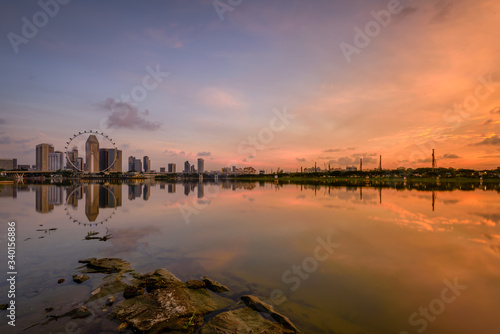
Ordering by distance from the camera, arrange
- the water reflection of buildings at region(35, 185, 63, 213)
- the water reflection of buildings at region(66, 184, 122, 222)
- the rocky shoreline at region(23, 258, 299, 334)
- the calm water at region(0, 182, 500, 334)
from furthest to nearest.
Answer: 1. the water reflection of buildings at region(35, 185, 63, 213)
2. the water reflection of buildings at region(66, 184, 122, 222)
3. the calm water at region(0, 182, 500, 334)
4. the rocky shoreline at region(23, 258, 299, 334)

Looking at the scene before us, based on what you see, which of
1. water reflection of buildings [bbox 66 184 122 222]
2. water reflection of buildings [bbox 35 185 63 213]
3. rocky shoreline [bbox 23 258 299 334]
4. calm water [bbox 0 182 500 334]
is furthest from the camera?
water reflection of buildings [bbox 35 185 63 213]

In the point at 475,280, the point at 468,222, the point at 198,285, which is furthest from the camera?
the point at 468,222

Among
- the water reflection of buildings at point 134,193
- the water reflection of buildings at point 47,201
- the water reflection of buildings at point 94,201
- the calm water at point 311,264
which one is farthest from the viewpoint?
the water reflection of buildings at point 134,193

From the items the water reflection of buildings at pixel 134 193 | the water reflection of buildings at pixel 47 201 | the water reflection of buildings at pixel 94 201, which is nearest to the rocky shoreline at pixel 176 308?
the water reflection of buildings at pixel 94 201

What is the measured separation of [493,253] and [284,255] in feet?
50.6

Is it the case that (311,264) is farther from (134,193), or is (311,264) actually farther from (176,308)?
(134,193)

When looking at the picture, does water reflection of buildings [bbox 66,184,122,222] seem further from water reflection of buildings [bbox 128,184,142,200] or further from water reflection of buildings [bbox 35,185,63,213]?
water reflection of buildings [bbox 128,184,142,200]

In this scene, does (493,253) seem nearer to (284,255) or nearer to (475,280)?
(475,280)

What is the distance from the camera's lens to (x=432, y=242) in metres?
19.0

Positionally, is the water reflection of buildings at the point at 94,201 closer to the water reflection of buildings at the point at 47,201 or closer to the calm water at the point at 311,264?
the water reflection of buildings at the point at 47,201

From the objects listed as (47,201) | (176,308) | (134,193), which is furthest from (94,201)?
(176,308)

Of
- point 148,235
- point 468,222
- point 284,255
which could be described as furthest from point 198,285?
point 468,222

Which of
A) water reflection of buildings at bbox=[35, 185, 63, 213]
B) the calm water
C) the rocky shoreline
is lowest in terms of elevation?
the calm water

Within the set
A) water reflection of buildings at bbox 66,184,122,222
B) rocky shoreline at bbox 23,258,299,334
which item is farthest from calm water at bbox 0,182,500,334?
water reflection of buildings at bbox 66,184,122,222
